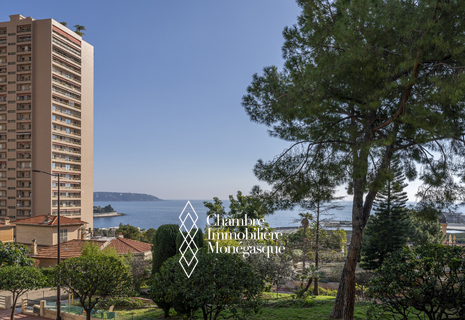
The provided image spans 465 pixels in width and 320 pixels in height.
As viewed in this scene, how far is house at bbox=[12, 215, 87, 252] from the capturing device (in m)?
24.3

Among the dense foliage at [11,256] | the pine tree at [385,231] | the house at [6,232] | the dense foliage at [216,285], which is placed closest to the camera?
the dense foliage at [216,285]

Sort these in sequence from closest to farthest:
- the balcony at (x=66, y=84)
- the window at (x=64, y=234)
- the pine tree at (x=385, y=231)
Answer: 1. the pine tree at (x=385, y=231)
2. the window at (x=64, y=234)
3. the balcony at (x=66, y=84)

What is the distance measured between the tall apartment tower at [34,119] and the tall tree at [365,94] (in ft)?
121

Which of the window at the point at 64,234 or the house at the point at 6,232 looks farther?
the house at the point at 6,232

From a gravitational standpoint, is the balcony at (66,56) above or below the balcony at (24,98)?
above

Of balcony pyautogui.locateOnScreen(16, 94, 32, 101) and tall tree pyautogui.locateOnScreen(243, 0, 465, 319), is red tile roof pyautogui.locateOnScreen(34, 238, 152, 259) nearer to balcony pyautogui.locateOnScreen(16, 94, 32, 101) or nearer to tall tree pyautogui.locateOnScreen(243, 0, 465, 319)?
tall tree pyautogui.locateOnScreen(243, 0, 465, 319)

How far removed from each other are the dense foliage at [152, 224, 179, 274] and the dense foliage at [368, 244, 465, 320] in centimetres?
1209

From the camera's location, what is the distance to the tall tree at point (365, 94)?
579cm

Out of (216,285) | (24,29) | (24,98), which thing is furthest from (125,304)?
(24,29)

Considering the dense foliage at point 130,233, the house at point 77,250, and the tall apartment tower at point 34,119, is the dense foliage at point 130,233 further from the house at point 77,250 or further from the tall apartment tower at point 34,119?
the house at point 77,250

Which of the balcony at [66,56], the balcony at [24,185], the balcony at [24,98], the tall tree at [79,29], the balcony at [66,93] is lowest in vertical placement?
the balcony at [24,185]

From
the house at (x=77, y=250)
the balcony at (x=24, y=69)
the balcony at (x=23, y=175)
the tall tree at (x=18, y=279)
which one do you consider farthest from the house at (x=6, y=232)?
the balcony at (x=24, y=69)

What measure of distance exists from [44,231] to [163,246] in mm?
14494

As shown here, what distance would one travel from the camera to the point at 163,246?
1566cm
